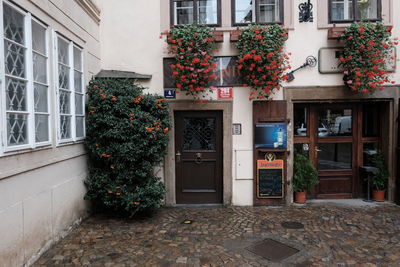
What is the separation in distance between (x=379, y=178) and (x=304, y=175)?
5.17 ft

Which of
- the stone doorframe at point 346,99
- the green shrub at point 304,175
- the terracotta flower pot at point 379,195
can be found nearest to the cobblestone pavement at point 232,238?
the terracotta flower pot at point 379,195

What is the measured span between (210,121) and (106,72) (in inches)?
92.7

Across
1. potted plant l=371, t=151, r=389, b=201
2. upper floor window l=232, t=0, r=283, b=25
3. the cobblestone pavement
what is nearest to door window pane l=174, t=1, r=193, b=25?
upper floor window l=232, t=0, r=283, b=25

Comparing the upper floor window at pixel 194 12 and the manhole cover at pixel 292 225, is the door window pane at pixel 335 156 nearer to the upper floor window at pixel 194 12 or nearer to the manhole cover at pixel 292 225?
the manhole cover at pixel 292 225

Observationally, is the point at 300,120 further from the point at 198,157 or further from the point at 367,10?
the point at 367,10

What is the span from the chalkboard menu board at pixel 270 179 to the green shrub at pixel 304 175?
1.12 feet

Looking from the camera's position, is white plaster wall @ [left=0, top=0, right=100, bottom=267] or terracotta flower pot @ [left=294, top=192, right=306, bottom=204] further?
terracotta flower pot @ [left=294, top=192, right=306, bottom=204]

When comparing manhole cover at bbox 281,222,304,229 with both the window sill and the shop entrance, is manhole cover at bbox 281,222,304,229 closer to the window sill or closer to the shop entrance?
the shop entrance

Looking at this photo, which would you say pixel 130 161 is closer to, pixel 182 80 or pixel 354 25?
pixel 182 80

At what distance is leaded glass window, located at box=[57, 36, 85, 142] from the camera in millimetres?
4192

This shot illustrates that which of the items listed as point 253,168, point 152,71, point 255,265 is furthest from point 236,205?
point 152,71

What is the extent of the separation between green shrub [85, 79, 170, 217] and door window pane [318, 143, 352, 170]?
11.6ft

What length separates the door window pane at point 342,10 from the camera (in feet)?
18.2

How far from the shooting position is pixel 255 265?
336cm
